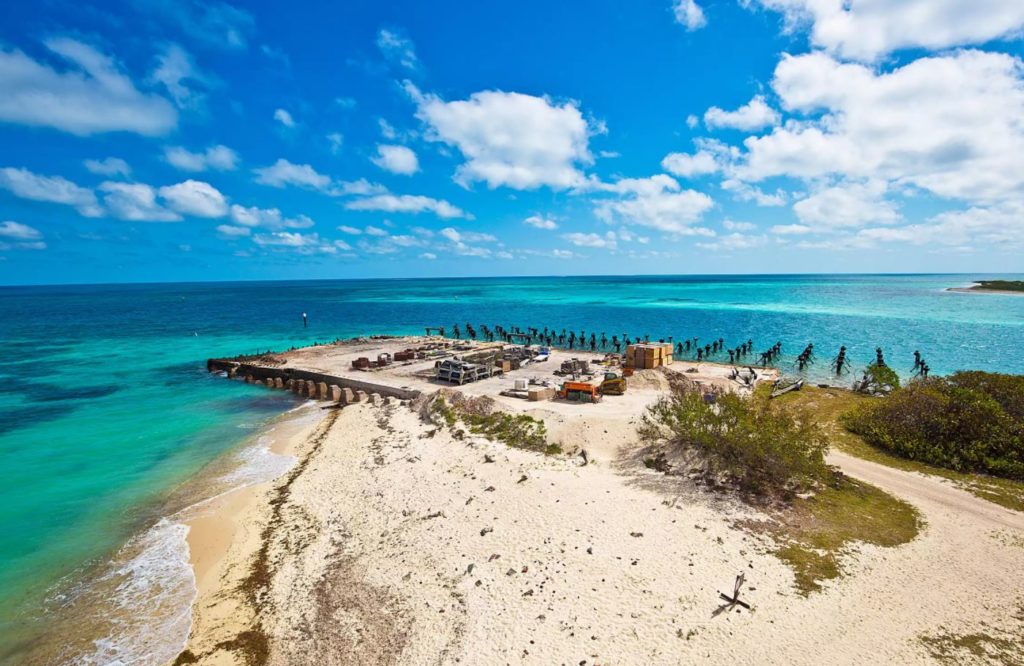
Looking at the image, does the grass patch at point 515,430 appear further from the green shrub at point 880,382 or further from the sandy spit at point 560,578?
the green shrub at point 880,382

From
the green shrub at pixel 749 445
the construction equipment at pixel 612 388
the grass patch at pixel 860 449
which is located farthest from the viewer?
the construction equipment at pixel 612 388

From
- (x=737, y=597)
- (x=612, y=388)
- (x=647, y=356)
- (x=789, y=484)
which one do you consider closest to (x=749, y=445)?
(x=789, y=484)

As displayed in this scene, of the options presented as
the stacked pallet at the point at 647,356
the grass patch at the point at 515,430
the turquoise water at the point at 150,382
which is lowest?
the turquoise water at the point at 150,382

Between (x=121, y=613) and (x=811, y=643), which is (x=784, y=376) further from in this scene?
(x=121, y=613)

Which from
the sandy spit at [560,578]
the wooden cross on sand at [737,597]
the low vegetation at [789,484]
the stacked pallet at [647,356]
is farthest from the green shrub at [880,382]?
the wooden cross on sand at [737,597]

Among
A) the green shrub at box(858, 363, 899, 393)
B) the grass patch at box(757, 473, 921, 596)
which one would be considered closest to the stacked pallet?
the green shrub at box(858, 363, 899, 393)

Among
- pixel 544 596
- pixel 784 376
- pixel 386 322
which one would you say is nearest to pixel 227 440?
pixel 544 596

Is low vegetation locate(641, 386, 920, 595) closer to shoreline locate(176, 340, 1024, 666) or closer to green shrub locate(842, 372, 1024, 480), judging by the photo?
shoreline locate(176, 340, 1024, 666)
